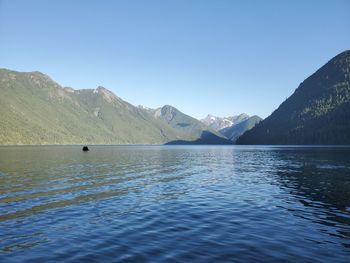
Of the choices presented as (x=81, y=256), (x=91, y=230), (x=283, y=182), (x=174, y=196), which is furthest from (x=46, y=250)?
(x=283, y=182)

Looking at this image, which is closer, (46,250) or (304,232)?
(46,250)

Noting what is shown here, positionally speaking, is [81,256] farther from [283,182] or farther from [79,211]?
[283,182]

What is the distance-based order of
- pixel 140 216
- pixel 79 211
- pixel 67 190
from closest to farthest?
pixel 140 216 < pixel 79 211 < pixel 67 190

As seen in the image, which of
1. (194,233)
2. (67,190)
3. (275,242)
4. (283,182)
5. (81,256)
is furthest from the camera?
(283,182)

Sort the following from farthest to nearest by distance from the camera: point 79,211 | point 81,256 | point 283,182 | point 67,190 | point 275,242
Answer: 1. point 283,182
2. point 67,190
3. point 79,211
4. point 275,242
5. point 81,256

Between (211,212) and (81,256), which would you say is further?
(211,212)

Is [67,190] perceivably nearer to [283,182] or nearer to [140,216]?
[140,216]

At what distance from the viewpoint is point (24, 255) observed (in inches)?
724

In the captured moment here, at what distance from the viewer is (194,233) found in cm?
2328

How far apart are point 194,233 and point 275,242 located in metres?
5.91

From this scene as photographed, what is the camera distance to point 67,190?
143 ft

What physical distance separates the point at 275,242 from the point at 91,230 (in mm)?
13832

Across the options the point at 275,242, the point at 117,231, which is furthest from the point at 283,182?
the point at 117,231

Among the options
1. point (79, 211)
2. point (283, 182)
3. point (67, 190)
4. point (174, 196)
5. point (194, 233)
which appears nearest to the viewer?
point (194, 233)
